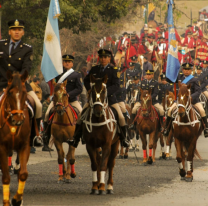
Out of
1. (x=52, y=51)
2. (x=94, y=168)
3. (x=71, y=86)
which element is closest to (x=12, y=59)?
(x=94, y=168)

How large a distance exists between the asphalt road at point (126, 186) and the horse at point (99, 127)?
0.40 metres

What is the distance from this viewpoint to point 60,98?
1465cm

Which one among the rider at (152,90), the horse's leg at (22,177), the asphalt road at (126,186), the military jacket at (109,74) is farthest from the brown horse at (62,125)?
the rider at (152,90)

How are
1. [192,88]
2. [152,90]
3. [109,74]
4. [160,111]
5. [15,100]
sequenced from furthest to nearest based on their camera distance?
1. [152,90]
2. [160,111]
3. [192,88]
4. [109,74]
5. [15,100]

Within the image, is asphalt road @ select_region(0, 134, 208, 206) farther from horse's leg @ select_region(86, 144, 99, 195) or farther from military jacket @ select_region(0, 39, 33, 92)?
military jacket @ select_region(0, 39, 33, 92)

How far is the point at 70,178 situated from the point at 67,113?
1.55 metres

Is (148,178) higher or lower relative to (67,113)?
lower

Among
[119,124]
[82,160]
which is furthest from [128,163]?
[119,124]

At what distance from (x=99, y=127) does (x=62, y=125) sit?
2572 millimetres

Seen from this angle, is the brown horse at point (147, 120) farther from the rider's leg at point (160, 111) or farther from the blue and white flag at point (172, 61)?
the blue and white flag at point (172, 61)

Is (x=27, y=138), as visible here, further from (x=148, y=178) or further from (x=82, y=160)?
(x=82, y=160)

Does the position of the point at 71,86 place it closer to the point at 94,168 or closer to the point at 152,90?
the point at 94,168

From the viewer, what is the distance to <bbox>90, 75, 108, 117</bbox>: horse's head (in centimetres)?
1230

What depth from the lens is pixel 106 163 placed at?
12711mm
